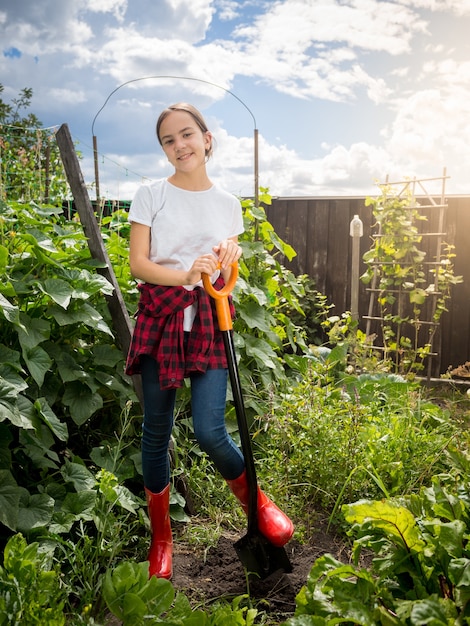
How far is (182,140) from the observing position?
2039 millimetres

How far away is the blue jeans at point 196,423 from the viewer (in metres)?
2.04

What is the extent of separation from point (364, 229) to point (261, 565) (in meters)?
4.90

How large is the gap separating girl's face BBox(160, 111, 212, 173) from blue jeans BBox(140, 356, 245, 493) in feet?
2.04

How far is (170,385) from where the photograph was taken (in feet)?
6.61

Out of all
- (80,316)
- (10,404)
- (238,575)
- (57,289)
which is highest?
(57,289)

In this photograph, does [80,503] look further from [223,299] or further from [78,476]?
[223,299]

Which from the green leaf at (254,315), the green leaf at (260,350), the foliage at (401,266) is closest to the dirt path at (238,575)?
the green leaf at (260,350)

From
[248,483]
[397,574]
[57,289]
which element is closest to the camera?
[397,574]

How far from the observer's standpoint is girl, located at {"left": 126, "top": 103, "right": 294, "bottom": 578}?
2.04 m

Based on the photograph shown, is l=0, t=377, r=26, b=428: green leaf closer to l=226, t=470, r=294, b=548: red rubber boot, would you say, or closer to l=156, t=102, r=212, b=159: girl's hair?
l=226, t=470, r=294, b=548: red rubber boot

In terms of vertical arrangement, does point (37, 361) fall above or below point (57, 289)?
below

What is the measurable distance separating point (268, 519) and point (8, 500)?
819 millimetres

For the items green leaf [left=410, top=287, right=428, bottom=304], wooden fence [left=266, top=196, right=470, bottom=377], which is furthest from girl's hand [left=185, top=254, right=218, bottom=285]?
wooden fence [left=266, top=196, right=470, bottom=377]

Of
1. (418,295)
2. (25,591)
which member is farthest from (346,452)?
(418,295)
